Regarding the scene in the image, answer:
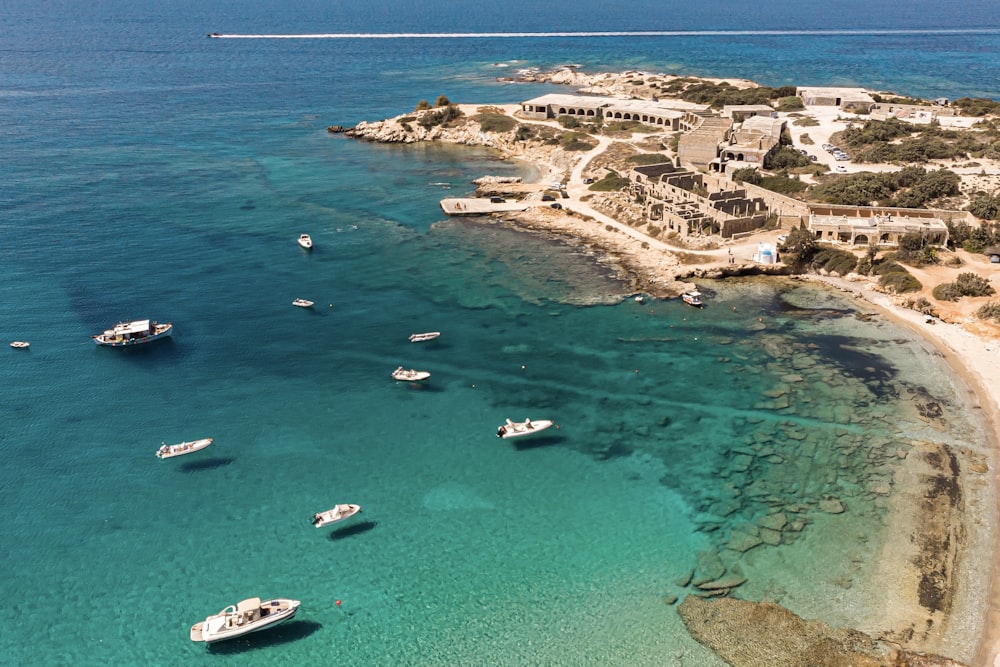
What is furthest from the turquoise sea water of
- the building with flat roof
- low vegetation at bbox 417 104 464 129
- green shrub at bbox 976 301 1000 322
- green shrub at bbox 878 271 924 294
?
the building with flat roof


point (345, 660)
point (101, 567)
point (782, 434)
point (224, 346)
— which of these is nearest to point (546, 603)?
point (345, 660)

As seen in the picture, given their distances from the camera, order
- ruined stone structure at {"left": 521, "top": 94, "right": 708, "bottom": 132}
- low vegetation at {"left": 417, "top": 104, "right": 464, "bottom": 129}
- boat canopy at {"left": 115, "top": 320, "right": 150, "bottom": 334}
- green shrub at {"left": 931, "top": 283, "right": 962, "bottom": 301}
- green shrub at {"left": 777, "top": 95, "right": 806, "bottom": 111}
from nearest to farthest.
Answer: boat canopy at {"left": 115, "top": 320, "right": 150, "bottom": 334}, green shrub at {"left": 931, "top": 283, "right": 962, "bottom": 301}, ruined stone structure at {"left": 521, "top": 94, "right": 708, "bottom": 132}, green shrub at {"left": 777, "top": 95, "right": 806, "bottom": 111}, low vegetation at {"left": 417, "top": 104, "right": 464, "bottom": 129}

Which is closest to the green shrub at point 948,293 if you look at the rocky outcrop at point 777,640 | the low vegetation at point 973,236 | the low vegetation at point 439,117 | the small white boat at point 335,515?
the low vegetation at point 973,236

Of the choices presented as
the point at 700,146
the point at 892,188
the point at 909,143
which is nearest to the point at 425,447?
the point at 892,188

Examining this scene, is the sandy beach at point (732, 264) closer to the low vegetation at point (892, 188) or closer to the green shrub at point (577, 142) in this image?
the green shrub at point (577, 142)

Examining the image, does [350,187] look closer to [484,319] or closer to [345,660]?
[484,319]

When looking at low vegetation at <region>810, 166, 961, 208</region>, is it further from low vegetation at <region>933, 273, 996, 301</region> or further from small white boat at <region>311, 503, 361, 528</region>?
small white boat at <region>311, 503, 361, 528</region>
